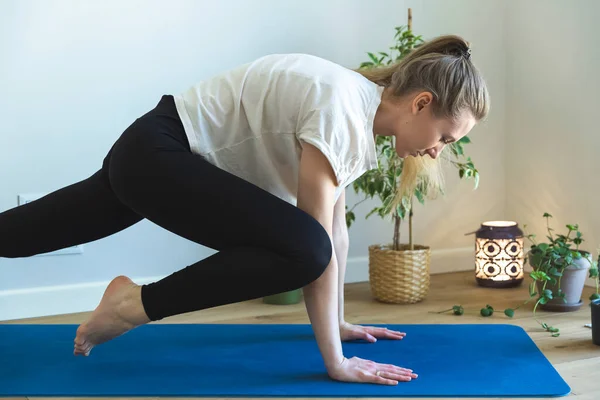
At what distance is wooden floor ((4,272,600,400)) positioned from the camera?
1996 millimetres

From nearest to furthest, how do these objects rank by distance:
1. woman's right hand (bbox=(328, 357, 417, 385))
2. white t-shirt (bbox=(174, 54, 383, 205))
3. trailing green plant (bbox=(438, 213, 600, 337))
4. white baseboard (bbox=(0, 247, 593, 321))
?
white t-shirt (bbox=(174, 54, 383, 205)) → woman's right hand (bbox=(328, 357, 417, 385)) → trailing green plant (bbox=(438, 213, 600, 337)) → white baseboard (bbox=(0, 247, 593, 321))

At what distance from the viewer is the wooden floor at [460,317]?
2.00 m

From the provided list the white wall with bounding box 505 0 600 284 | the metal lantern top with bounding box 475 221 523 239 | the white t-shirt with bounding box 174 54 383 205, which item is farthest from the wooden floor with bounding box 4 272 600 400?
the white t-shirt with bounding box 174 54 383 205

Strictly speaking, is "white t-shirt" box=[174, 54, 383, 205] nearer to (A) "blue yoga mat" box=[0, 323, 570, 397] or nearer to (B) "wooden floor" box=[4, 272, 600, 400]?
(A) "blue yoga mat" box=[0, 323, 570, 397]

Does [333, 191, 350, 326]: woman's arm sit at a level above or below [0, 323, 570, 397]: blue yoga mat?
above

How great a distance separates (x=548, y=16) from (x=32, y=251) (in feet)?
7.49

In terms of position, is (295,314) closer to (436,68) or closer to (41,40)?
(436,68)

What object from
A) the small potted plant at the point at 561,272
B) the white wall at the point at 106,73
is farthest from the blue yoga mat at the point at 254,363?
the white wall at the point at 106,73

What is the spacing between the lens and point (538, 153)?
321 centimetres

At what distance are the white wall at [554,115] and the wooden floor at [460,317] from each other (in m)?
0.40

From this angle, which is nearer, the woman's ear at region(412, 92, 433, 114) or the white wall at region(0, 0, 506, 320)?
the woman's ear at region(412, 92, 433, 114)

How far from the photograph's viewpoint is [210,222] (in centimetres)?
168

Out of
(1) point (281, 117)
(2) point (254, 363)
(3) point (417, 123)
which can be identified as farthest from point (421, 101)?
(2) point (254, 363)

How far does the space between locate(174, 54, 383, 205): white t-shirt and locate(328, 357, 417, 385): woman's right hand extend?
0.41 meters
